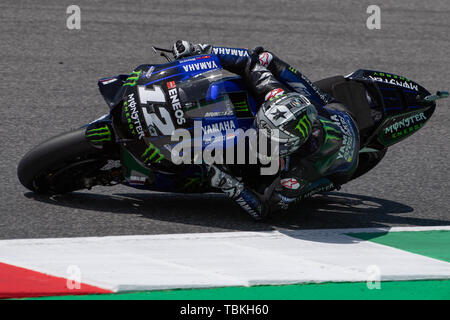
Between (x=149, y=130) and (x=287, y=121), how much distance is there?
94 centimetres

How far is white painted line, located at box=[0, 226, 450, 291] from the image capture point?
471 centimetres

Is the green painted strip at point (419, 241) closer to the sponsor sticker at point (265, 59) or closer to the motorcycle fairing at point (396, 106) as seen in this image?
the motorcycle fairing at point (396, 106)

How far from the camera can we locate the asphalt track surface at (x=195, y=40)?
6.00 meters

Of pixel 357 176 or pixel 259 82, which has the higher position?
pixel 259 82

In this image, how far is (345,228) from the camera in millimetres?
6051

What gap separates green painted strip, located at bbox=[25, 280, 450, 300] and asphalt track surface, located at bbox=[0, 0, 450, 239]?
47.3 inches

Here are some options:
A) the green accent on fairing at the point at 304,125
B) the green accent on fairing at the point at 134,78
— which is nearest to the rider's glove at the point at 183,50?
the green accent on fairing at the point at 134,78

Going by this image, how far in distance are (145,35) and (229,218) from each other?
5679 millimetres

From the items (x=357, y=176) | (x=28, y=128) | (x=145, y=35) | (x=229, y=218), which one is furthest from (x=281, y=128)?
(x=145, y=35)

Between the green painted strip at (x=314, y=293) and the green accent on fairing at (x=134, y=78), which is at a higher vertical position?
the green accent on fairing at (x=134, y=78)

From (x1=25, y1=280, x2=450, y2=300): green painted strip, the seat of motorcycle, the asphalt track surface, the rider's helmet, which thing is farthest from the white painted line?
the seat of motorcycle

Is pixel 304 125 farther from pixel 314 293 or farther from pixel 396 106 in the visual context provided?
pixel 314 293
